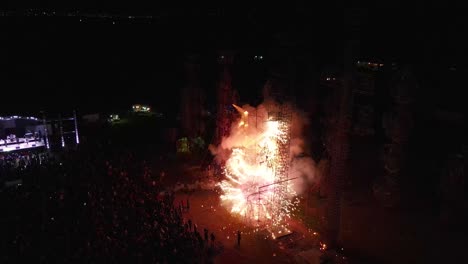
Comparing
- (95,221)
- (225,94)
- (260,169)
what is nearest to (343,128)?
(260,169)

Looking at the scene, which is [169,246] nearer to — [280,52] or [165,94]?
[280,52]

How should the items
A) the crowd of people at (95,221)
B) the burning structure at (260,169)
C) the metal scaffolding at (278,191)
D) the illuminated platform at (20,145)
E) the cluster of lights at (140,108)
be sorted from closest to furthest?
the crowd of people at (95,221), the metal scaffolding at (278,191), the burning structure at (260,169), the illuminated platform at (20,145), the cluster of lights at (140,108)

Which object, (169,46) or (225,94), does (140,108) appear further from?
(225,94)

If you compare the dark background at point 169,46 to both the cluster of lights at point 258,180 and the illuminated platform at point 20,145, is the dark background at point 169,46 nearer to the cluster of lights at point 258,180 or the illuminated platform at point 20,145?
the cluster of lights at point 258,180

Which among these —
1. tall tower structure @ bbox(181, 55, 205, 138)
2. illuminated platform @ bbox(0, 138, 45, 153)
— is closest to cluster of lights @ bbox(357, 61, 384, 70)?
tall tower structure @ bbox(181, 55, 205, 138)

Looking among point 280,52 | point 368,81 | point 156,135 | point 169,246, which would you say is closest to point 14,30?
point 156,135

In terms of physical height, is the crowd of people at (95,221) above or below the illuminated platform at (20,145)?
below

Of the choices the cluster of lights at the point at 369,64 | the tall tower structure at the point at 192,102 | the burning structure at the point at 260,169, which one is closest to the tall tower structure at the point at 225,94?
the burning structure at the point at 260,169
